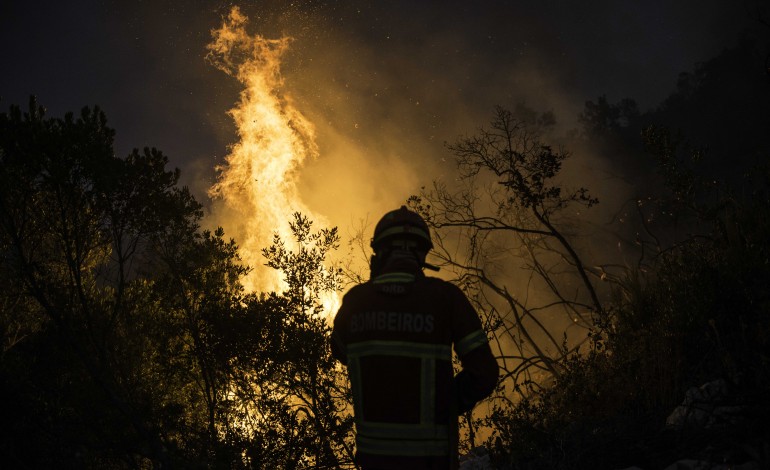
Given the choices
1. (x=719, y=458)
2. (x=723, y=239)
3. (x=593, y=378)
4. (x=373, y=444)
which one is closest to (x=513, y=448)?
(x=593, y=378)

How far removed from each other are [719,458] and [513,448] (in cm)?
267

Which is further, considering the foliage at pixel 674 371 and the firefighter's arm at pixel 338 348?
the foliage at pixel 674 371

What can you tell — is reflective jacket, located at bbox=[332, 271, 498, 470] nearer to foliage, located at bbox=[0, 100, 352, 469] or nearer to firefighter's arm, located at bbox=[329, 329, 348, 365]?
firefighter's arm, located at bbox=[329, 329, 348, 365]

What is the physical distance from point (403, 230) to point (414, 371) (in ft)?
3.20

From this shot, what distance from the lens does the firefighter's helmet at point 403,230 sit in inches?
145

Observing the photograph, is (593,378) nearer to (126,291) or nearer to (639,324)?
(639,324)

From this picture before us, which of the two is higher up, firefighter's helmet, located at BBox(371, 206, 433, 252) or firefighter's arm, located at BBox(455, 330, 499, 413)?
firefighter's helmet, located at BBox(371, 206, 433, 252)

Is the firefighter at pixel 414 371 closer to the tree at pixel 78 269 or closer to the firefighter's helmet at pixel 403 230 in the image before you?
the firefighter's helmet at pixel 403 230

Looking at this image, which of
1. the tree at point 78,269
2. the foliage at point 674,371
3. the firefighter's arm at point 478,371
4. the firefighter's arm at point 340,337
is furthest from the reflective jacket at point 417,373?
the tree at point 78,269

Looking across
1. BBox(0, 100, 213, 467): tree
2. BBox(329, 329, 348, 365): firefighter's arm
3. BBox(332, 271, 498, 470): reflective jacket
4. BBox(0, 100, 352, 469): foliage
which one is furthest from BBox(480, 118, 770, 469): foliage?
BBox(0, 100, 213, 467): tree

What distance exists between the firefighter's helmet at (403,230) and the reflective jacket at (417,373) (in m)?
0.39

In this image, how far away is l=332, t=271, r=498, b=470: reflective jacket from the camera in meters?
3.26

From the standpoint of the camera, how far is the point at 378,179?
68188mm

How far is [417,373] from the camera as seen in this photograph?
3279 millimetres
